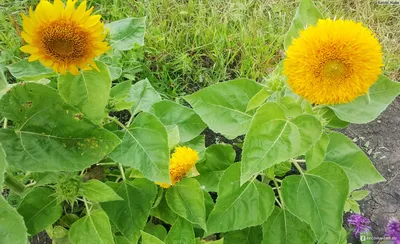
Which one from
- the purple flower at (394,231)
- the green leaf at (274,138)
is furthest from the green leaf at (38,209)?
the purple flower at (394,231)

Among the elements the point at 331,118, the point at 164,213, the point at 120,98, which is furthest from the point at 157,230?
the point at 331,118

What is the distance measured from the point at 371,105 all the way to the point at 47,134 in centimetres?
93

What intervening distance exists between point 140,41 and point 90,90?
0.93 feet

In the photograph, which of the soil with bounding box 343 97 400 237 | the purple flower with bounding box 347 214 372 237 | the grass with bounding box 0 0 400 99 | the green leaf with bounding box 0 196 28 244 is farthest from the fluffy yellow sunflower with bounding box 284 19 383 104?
the grass with bounding box 0 0 400 99

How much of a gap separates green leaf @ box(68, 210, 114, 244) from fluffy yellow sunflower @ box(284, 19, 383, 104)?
0.74 meters

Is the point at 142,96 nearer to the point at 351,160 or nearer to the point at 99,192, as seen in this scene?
the point at 99,192

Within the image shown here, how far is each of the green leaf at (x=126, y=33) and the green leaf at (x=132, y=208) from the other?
1.59 ft

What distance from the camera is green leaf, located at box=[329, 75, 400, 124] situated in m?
1.30

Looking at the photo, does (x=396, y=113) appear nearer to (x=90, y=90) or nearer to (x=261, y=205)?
(x=261, y=205)

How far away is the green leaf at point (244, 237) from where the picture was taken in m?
1.72

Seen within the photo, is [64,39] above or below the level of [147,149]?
→ above

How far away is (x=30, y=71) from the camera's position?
1.22 metres

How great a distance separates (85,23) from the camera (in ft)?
3.52

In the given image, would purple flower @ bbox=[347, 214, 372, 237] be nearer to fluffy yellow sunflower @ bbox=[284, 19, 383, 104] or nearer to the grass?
the grass
